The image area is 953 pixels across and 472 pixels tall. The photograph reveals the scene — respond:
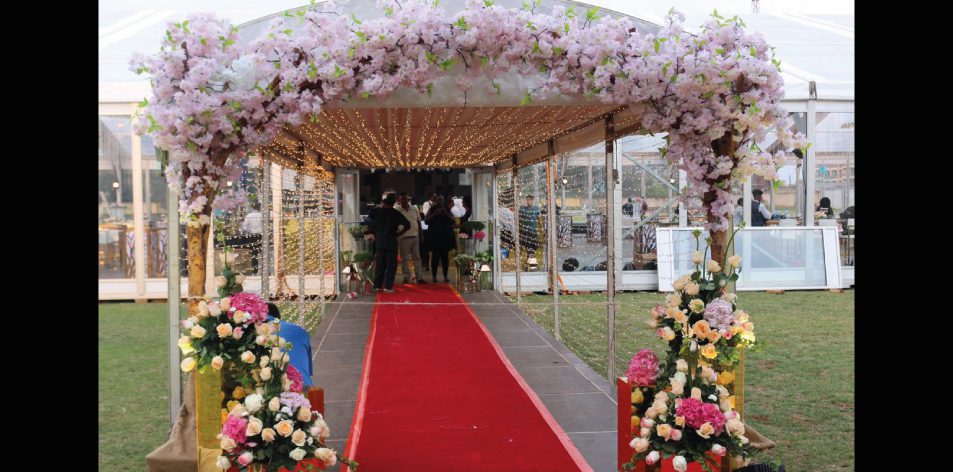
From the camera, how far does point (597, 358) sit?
25.5ft

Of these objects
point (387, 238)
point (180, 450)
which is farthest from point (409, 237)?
point (180, 450)

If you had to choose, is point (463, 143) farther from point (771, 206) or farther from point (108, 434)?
point (771, 206)

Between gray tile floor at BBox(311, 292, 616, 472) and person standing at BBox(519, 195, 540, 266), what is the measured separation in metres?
2.32

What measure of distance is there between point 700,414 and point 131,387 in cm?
516

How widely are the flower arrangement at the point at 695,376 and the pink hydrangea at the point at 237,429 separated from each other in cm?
170

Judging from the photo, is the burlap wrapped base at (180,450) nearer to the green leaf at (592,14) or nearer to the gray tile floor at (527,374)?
the gray tile floor at (527,374)

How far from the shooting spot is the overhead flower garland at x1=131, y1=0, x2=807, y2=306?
3.64 m

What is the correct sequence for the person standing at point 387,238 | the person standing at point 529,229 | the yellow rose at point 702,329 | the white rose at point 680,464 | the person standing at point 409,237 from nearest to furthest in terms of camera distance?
the white rose at point 680,464, the yellow rose at point 702,329, the person standing at point 387,238, the person standing at point 409,237, the person standing at point 529,229

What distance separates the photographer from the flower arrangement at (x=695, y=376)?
345 centimetres

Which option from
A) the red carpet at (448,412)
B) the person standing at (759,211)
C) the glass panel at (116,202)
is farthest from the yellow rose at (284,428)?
the person standing at (759,211)

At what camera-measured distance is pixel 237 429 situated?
341 cm

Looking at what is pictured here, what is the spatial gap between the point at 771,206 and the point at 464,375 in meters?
7.98

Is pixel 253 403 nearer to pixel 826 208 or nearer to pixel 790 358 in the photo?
pixel 790 358

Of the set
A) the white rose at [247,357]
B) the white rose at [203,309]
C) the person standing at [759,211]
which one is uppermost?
the person standing at [759,211]
